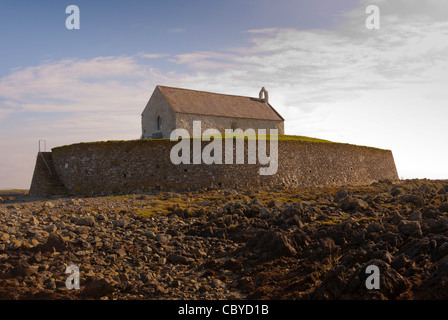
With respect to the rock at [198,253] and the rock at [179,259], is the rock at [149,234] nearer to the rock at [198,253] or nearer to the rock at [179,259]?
the rock at [198,253]

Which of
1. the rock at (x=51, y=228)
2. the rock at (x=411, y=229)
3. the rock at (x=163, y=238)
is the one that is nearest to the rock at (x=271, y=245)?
the rock at (x=163, y=238)

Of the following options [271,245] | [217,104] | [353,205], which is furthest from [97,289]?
[217,104]

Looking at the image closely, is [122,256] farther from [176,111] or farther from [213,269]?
[176,111]

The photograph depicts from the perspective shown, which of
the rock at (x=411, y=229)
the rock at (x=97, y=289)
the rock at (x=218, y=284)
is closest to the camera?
the rock at (x=97, y=289)

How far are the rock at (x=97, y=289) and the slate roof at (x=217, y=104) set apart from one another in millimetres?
25920

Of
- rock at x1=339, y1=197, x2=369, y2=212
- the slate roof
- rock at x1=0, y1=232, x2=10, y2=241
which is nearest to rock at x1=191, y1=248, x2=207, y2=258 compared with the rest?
rock at x1=0, y1=232, x2=10, y2=241

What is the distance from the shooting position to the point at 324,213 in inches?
651

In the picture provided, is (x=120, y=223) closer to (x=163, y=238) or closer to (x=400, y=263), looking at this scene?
(x=163, y=238)

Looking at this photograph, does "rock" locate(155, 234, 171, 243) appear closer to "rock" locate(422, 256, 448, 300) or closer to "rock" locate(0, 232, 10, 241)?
"rock" locate(0, 232, 10, 241)

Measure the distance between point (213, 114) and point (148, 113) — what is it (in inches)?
250

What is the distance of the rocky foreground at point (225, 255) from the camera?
8.63 metres

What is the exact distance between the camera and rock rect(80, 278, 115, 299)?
8.96 metres

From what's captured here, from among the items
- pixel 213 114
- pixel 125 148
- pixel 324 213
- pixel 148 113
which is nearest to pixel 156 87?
pixel 148 113
